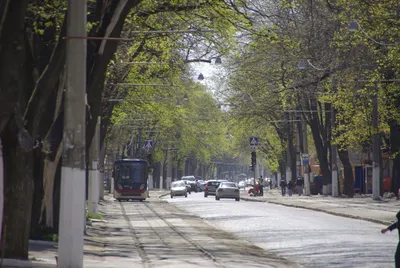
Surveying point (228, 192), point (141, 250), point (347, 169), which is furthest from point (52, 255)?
point (228, 192)

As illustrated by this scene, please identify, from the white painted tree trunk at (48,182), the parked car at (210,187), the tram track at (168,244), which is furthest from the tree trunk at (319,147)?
the white painted tree trunk at (48,182)

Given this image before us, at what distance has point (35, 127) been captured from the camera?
1725 cm

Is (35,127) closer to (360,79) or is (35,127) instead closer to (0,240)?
(0,240)

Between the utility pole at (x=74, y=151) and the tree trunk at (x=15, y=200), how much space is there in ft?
4.58

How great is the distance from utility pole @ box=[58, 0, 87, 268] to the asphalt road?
16.5 feet

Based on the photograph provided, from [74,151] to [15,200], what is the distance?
1.77m

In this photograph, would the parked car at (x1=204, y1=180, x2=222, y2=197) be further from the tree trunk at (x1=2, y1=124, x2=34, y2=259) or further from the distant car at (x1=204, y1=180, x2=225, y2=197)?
the tree trunk at (x1=2, y1=124, x2=34, y2=259)

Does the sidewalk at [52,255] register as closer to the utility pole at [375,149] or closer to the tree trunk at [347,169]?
the utility pole at [375,149]

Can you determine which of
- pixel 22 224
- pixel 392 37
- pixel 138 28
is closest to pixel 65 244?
pixel 22 224

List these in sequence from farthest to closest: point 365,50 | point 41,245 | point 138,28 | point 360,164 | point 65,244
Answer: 1. point 360,164
2. point 365,50
3. point 138,28
4. point 41,245
5. point 65,244

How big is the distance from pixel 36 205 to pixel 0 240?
255 inches

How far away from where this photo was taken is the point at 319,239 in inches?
979

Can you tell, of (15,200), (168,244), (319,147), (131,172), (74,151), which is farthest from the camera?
(131,172)

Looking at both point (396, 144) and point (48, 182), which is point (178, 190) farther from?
point (48, 182)
